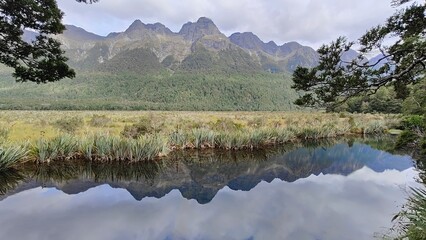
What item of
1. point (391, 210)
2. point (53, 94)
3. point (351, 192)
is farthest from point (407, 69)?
point (53, 94)

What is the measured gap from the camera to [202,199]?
332 inches

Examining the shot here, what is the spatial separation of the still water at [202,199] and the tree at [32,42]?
3.05 meters

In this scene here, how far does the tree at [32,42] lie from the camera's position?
7582 millimetres

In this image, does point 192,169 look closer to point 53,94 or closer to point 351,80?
point 351,80

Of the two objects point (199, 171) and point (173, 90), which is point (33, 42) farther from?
point (173, 90)

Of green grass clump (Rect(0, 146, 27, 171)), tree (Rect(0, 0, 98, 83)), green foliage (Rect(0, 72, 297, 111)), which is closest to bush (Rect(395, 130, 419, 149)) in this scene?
tree (Rect(0, 0, 98, 83))

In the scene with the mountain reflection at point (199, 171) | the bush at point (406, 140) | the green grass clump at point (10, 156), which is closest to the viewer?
the mountain reflection at point (199, 171)

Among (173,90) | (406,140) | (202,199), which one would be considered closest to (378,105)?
(406,140)

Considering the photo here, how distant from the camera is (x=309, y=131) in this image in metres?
22.4

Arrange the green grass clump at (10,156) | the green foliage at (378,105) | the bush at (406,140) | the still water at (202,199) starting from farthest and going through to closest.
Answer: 1. the green foliage at (378,105)
2. the bush at (406,140)
3. the green grass clump at (10,156)
4. the still water at (202,199)

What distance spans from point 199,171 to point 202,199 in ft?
9.52

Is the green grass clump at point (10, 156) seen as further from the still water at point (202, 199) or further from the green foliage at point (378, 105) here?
the green foliage at point (378, 105)

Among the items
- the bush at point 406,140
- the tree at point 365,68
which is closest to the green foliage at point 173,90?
the bush at point 406,140

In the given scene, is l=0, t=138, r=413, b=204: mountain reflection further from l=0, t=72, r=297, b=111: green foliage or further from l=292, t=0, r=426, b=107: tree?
l=0, t=72, r=297, b=111: green foliage
